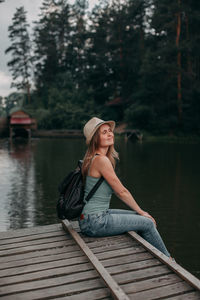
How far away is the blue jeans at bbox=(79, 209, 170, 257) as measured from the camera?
4520mm

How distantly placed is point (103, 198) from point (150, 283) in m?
1.45

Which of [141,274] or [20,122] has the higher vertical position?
[20,122]

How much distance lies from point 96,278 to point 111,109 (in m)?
49.4

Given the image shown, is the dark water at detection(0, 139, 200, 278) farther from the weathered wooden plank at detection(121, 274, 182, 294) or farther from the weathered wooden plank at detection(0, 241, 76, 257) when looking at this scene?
the weathered wooden plank at detection(0, 241, 76, 257)

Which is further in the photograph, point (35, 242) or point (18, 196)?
point (18, 196)

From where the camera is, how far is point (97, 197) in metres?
4.61

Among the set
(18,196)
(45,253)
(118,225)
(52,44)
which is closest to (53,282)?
(45,253)

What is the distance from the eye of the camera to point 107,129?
184 inches

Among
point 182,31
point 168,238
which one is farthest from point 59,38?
point 168,238

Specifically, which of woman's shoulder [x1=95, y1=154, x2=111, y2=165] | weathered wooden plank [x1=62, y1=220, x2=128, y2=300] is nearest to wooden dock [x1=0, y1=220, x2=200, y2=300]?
weathered wooden plank [x1=62, y1=220, x2=128, y2=300]

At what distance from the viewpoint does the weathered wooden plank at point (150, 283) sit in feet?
10.8

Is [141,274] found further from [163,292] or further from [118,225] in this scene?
[118,225]

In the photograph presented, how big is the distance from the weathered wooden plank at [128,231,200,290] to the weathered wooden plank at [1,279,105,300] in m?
0.75

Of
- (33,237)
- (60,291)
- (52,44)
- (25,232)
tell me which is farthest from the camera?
(52,44)
